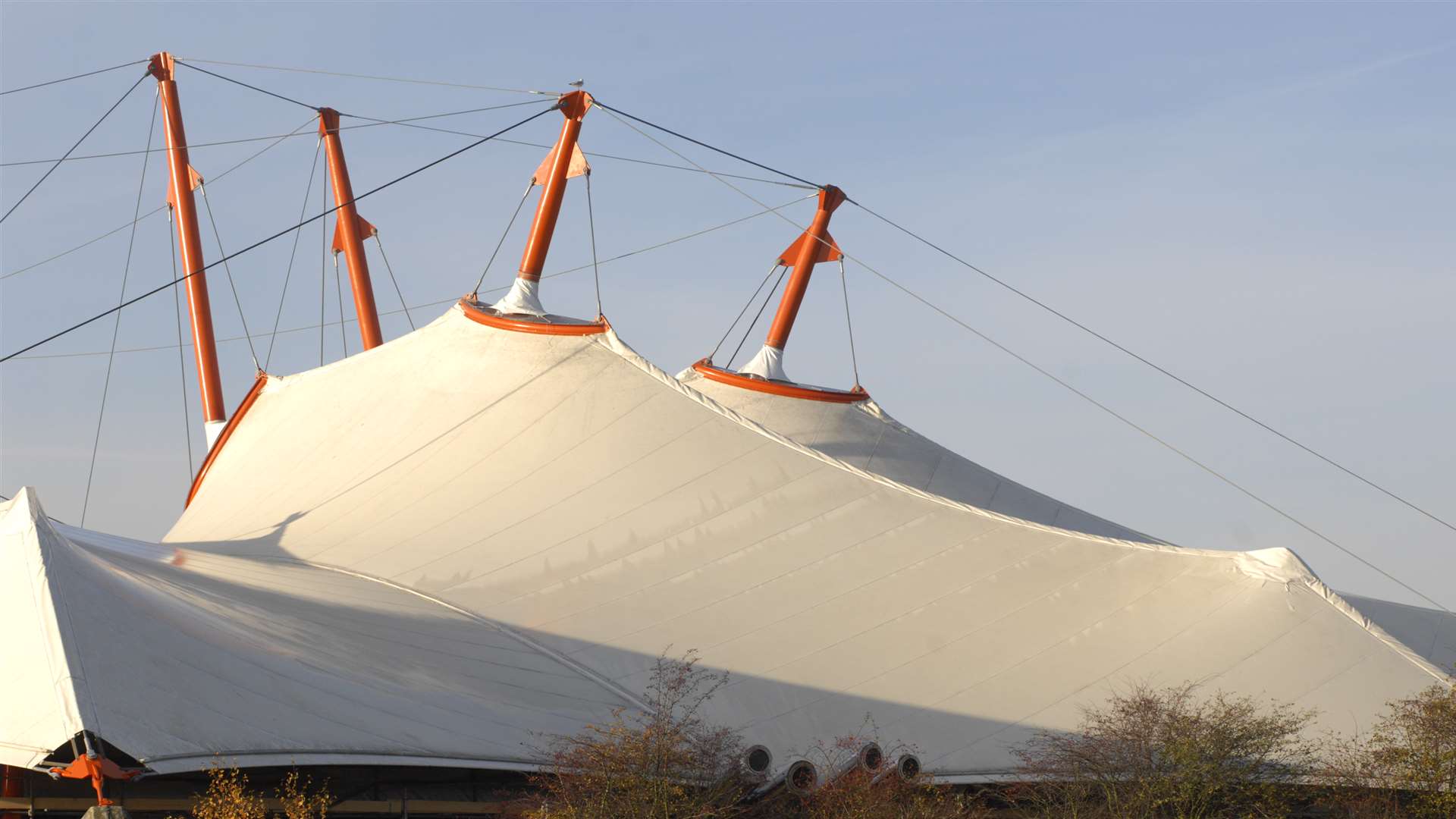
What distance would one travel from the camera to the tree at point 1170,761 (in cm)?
1141

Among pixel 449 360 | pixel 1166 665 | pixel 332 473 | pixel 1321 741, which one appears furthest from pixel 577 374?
pixel 1321 741

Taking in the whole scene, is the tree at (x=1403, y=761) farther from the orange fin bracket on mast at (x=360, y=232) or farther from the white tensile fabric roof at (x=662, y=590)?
the orange fin bracket on mast at (x=360, y=232)

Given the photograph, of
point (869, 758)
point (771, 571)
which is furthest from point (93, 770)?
point (771, 571)

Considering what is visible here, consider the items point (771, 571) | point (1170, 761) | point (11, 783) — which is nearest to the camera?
point (11, 783)

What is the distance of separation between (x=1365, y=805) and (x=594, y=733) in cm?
589

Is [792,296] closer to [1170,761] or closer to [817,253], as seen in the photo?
[817,253]

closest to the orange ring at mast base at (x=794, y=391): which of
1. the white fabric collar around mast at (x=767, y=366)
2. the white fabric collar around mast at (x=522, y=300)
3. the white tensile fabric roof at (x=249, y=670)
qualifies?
the white fabric collar around mast at (x=767, y=366)

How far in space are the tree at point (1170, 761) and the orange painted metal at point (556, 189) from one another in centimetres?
725

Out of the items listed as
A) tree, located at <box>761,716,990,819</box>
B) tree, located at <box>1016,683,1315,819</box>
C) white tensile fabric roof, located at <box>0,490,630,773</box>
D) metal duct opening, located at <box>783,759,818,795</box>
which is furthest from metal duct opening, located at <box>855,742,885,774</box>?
white tensile fabric roof, located at <box>0,490,630,773</box>

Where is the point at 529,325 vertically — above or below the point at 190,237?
below

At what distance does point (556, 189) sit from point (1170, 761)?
834 centimetres

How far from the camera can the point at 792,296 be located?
843 inches

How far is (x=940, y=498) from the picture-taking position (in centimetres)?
1320

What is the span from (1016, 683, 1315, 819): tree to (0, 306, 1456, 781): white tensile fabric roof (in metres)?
0.25
